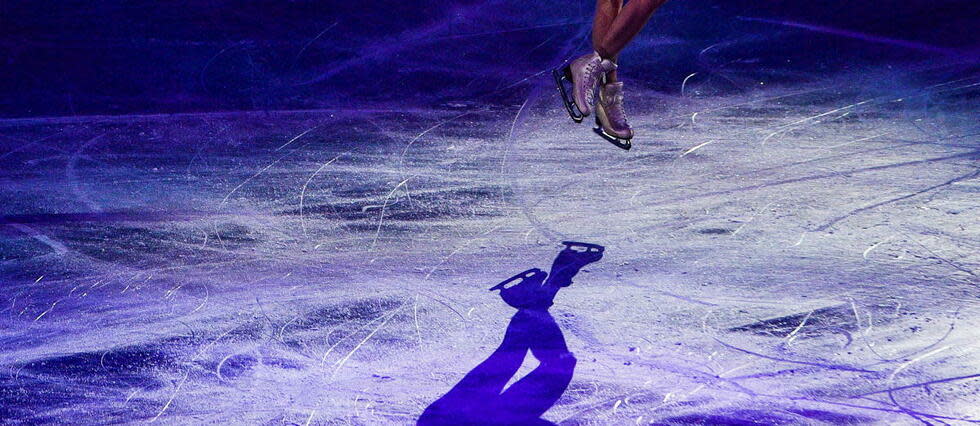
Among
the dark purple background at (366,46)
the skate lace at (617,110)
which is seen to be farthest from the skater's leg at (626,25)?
the dark purple background at (366,46)

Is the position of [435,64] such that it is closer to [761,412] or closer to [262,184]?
[262,184]

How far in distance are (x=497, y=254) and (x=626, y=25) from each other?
1.00 m

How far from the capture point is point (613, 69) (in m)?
3.78

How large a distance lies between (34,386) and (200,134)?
2195 mm

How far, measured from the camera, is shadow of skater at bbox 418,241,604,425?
251 cm

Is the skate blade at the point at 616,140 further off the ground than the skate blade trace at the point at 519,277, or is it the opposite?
the skate blade at the point at 616,140

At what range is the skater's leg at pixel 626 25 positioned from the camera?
3420mm

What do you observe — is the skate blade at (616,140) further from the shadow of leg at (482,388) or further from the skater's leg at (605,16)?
the shadow of leg at (482,388)

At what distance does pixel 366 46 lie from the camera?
5.43m

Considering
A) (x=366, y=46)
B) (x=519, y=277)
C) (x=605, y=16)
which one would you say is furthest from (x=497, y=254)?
(x=366, y=46)

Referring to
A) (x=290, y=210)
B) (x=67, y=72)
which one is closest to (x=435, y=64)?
(x=290, y=210)

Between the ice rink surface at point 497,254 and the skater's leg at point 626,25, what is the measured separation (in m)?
0.61

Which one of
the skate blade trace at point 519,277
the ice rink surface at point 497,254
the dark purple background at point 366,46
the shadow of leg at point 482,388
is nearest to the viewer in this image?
the shadow of leg at point 482,388

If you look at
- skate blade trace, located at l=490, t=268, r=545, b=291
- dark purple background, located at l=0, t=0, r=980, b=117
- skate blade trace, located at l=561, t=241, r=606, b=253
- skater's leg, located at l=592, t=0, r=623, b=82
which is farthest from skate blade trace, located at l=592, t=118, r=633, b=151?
dark purple background, located at l=0, t=0, r=980, b=117
